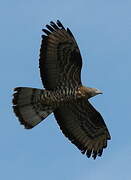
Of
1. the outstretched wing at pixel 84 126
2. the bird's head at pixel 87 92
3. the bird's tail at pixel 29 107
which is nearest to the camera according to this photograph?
the bird's tail at pixel 29 107

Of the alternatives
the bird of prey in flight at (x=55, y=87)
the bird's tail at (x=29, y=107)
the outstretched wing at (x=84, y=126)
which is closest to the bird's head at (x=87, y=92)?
the bird of prey in flight at (x=55, y=87)

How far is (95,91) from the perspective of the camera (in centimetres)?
3084

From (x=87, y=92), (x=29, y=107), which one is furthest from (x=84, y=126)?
(x=29, y=107)

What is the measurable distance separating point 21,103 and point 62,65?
164cm

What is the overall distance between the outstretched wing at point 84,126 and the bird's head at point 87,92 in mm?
483

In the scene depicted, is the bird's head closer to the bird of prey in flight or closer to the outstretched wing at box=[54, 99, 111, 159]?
the bird of prey in flight

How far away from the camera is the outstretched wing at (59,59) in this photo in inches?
1200

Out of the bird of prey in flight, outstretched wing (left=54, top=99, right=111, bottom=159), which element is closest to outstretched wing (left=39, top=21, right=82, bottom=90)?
the bird of prey in flight

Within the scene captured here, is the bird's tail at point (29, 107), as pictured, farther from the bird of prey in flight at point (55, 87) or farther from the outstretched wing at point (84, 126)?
the outstretched wing at point (84, 126)

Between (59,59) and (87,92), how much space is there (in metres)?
1.27

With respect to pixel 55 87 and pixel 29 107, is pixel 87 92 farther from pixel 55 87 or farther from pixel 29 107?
pixel 29 107

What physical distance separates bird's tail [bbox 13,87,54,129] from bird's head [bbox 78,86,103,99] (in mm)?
1018

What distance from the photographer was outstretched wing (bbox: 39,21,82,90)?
1200 inches

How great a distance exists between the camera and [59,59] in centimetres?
3070
